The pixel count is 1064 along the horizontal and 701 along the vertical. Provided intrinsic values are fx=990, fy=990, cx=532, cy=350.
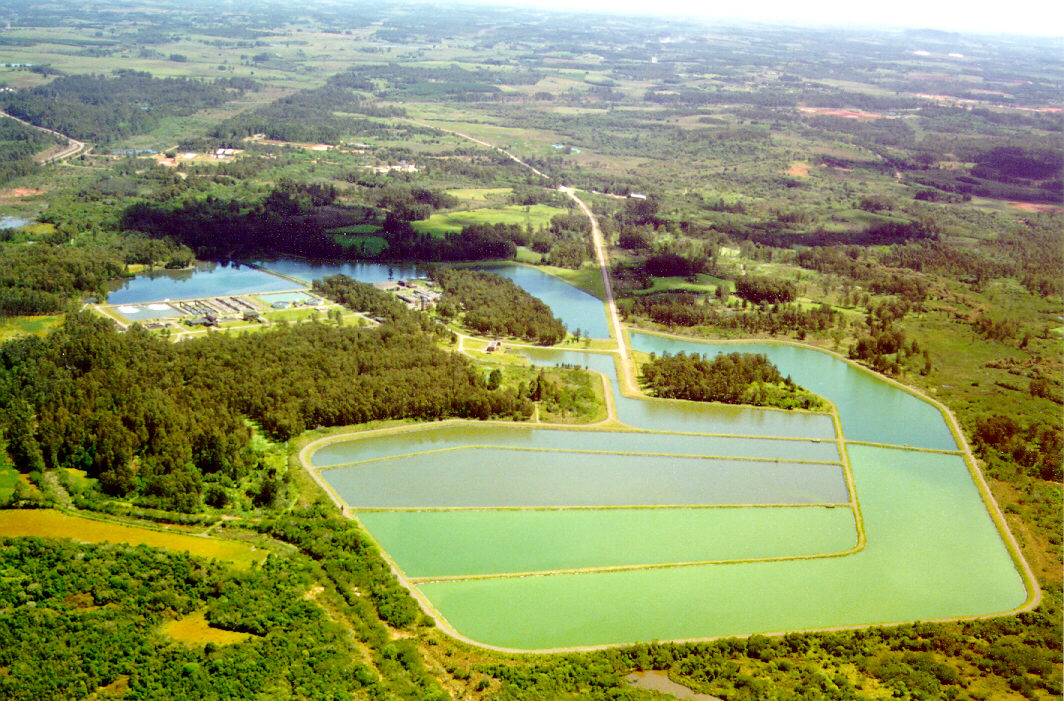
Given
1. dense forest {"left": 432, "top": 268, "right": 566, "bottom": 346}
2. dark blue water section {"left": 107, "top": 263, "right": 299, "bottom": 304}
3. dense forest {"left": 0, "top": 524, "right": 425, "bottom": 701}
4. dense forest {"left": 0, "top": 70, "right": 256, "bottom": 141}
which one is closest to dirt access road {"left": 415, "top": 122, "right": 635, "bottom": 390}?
dense forest {"left": 432, "top": 268, "right": 566, "bottom": 346}

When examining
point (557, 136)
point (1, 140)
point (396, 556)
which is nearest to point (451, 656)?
point (396, 556)

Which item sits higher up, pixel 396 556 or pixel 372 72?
pixel 372 72

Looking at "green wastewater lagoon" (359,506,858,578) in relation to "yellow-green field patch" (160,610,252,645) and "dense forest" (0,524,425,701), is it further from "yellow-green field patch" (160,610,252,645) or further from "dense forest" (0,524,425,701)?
"yellow-green field patch" (160,610,252,645)

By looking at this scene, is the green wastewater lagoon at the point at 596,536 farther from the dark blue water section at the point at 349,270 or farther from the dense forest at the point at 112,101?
the dense forest at the point at 112,101

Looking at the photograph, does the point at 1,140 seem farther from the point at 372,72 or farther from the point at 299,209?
the point at 372,72

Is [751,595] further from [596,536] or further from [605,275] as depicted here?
[605,275]

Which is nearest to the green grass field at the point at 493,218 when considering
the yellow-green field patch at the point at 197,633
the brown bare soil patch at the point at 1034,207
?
the brown bare soil patch at the point at 1034,207
